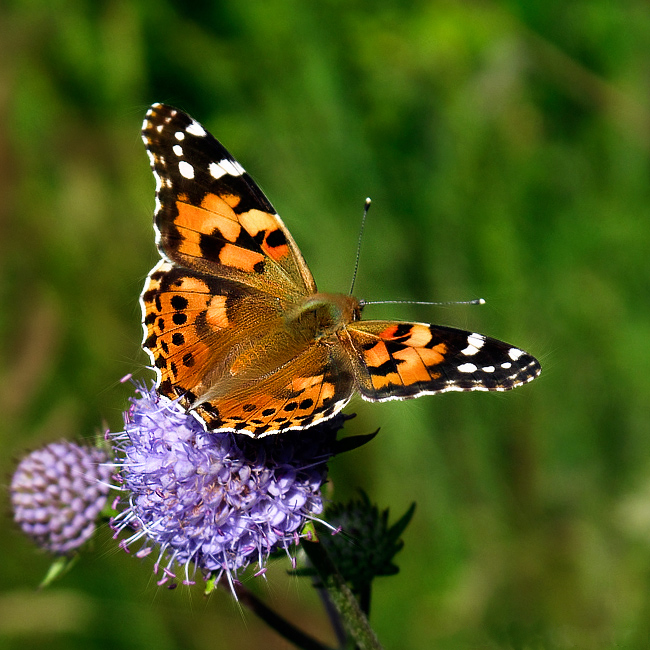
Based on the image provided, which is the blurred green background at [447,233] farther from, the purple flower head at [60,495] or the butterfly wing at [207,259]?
the butterfly wing at [207,259]

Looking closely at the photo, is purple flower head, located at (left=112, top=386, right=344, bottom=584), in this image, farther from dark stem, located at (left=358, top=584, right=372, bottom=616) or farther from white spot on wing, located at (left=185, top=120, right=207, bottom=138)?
white spot on wing, located at (left=185, top=120, right=207, bottom=138)

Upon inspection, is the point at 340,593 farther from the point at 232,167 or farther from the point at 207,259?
the point at 232,167

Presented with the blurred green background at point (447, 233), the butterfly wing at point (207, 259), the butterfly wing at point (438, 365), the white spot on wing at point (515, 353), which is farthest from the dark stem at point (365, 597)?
the blurred green background at point (447, 233)

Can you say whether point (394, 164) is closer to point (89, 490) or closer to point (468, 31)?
point (468, 31)

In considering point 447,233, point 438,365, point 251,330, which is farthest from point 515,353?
point 447,233

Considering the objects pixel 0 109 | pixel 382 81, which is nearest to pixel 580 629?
pixel 382 81
